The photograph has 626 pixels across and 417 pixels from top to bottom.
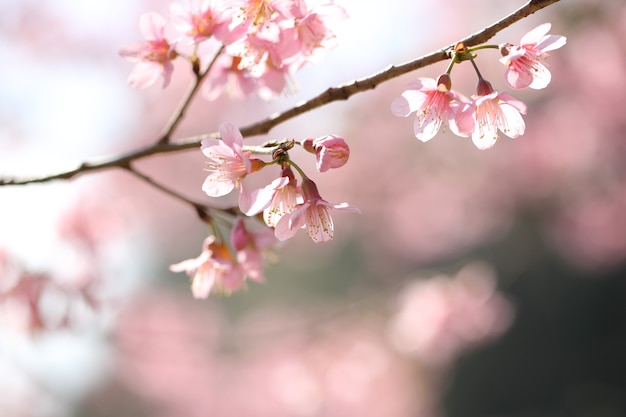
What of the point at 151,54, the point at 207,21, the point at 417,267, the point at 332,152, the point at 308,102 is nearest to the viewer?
the point at 332,152

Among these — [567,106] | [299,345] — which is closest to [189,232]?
[299,345]

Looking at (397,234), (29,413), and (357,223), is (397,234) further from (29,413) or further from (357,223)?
(29,413)

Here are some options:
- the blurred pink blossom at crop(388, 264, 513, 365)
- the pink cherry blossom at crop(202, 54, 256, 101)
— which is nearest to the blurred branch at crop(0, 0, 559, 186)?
the pink cherry blossom at crop(202, 54, 256, 101)

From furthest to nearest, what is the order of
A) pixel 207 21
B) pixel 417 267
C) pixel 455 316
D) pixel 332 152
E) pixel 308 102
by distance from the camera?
pixel 417 267, pixel 455 316, pixel 207 21, pixel 308 102, pixel 332 152

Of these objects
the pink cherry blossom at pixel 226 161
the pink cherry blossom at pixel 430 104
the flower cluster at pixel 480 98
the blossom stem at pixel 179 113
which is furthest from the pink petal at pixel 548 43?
the blossom stem at pixel 179 113

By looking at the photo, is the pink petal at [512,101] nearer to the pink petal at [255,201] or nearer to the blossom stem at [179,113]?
the pink petal at [255,201]

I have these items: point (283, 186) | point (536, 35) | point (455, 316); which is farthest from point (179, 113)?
point (455, 316)

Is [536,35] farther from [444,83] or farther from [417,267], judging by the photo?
[417,267]

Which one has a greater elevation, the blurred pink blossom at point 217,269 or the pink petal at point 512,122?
the pink petal at point 512,122
